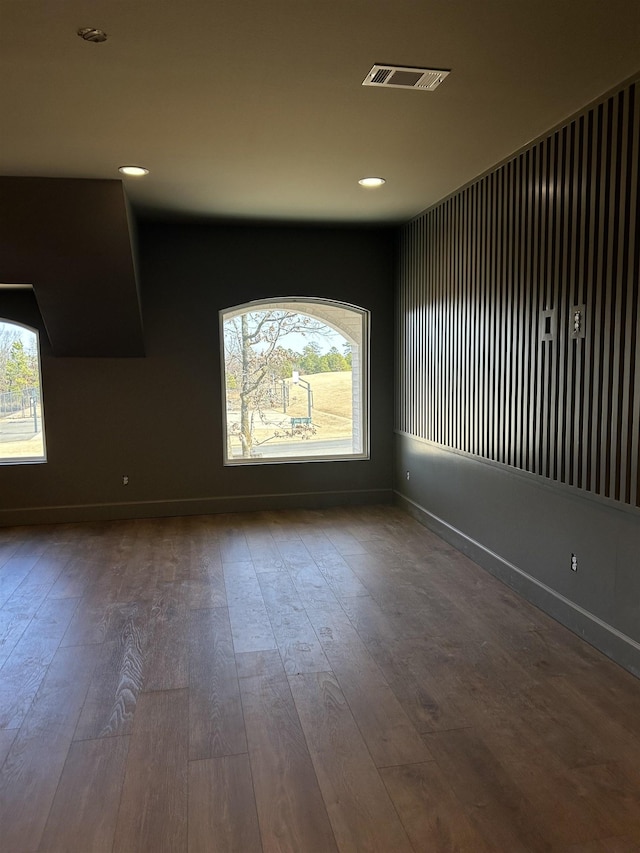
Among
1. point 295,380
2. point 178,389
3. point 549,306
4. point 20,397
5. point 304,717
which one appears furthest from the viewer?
point 295,380

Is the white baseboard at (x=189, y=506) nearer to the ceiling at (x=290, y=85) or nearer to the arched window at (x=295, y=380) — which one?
the arched window at (x=295, y=380)

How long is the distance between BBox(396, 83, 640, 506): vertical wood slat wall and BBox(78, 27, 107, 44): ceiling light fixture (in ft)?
7.47

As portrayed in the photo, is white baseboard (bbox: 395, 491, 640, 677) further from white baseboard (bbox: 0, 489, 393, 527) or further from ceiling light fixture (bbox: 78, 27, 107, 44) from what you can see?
ceiling light fixture (bbox: 78, 27, 107, 44)

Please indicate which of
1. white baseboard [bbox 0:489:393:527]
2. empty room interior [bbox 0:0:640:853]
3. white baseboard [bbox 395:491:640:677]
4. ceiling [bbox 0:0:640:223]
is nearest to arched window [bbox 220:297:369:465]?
empty room interior [bbox 0:0:640:853]

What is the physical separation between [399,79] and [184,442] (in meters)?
3.95

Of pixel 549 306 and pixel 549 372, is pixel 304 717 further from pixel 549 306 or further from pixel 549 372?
pixel 549 306

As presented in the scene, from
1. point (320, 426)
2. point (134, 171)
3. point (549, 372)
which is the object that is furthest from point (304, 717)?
point (320, 426)

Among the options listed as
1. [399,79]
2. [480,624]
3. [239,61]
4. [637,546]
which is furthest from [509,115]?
[480,624]

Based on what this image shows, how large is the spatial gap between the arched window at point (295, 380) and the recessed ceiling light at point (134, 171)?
192cm

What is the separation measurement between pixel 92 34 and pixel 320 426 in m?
4.36

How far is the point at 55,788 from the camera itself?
7.32ft

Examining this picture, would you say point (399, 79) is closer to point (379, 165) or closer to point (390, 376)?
point (379, 165)

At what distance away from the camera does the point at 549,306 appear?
3.58 m

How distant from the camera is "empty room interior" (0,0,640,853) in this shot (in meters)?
2.28
